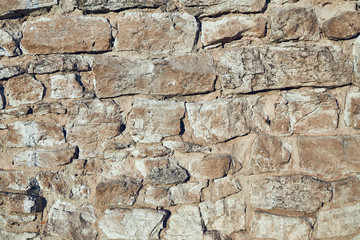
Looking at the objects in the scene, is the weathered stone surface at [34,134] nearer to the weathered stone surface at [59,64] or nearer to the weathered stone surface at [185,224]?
the weathered stone surface at [59,64]

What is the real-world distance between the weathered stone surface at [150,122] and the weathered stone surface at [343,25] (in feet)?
2.93

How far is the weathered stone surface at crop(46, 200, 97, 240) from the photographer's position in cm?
174

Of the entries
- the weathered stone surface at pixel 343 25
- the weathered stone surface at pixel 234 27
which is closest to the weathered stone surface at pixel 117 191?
the weathered stone surface at pixel 234 27

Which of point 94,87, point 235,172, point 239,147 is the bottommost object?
point 235,172

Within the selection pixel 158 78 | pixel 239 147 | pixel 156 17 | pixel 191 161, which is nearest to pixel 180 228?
pixel 191 161

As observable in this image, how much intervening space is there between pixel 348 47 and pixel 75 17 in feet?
4.50

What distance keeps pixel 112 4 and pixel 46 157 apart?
2.65 ft

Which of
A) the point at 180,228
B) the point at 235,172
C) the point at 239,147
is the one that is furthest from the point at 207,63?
the point at 180,228

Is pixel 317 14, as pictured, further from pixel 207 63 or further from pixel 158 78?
pixel 158 78

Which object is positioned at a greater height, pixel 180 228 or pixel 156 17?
pixel 156 17

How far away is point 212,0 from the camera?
1.76 m

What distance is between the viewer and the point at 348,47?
6.00 feet

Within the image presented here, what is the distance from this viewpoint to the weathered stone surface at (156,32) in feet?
5.79


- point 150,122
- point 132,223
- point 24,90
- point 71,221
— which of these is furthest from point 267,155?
point 24,90
